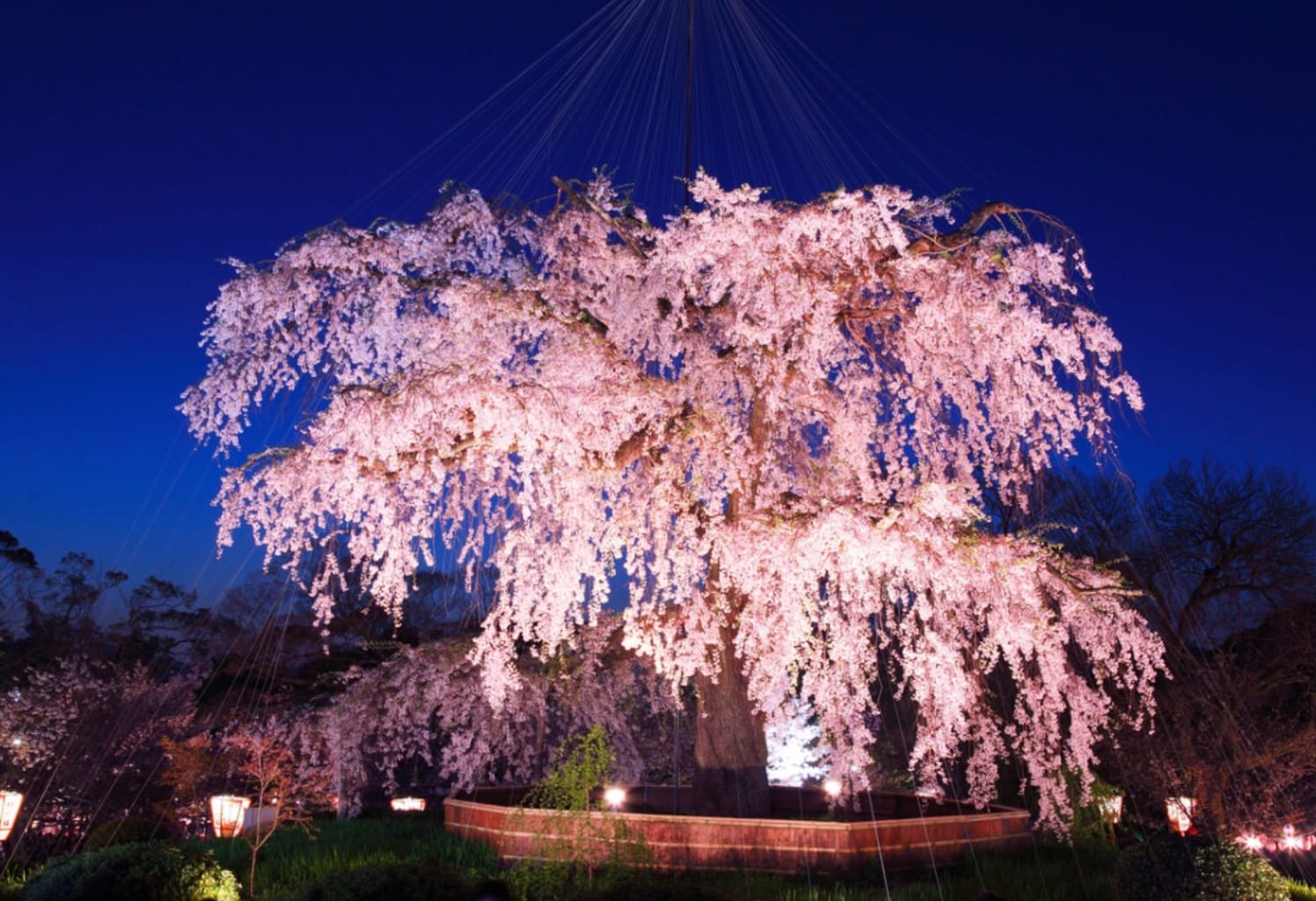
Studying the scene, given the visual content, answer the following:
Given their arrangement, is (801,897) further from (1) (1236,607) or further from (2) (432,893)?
(1) (1236,607)

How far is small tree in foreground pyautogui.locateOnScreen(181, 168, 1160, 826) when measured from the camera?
371 inches

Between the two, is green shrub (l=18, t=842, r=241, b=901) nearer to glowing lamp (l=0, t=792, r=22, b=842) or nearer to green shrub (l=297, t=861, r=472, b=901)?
glowing lamp (l=0, t=792, r=22, b=842)

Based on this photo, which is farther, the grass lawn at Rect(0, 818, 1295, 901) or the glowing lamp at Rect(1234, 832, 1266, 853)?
the glowing lamp at Rect(1234, 832, 1266, 853)

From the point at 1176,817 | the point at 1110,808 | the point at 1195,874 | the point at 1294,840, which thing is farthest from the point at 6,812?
the point at 1294,840

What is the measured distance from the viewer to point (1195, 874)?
808cm

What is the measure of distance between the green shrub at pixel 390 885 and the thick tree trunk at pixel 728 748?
196 inches

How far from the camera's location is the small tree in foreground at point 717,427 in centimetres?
942

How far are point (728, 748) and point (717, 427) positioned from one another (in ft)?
14.6

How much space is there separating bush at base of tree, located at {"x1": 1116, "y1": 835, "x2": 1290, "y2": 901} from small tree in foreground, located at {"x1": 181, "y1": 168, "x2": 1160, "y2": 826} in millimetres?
2096

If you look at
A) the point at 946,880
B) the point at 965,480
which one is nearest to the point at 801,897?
the point at 946,880

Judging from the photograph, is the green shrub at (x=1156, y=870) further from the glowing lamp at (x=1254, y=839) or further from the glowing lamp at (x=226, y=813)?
the glowing lamp at (x=226, y=813)

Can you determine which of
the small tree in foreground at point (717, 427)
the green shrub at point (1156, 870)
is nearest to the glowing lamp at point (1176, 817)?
the small tree in foreground at point (717, 427)

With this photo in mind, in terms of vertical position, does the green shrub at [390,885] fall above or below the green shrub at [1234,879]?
above

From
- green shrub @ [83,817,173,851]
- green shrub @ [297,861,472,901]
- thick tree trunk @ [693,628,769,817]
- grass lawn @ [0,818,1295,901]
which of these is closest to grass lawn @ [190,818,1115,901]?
grass lawn @ [0,818,1295,901]
